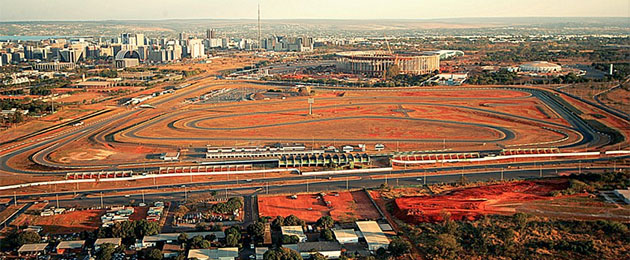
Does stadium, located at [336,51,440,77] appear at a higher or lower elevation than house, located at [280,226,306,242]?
higher

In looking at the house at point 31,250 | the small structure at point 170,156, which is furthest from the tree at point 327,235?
the small structure at point 170,156

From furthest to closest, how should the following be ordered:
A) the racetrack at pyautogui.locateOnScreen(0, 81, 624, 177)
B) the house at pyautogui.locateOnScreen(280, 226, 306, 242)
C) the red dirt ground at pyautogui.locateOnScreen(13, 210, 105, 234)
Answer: the racetrack at pyautogui.locateOnScreen(0, 81, 624, 177) < the red dirt ground at pyautogui.locateOnScreen(13, 210, 105, 234) < the house at pyautogui.locateOnScreen(280, 226, 306, 242)

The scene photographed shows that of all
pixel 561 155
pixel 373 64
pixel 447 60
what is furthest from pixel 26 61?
pixel 561 155

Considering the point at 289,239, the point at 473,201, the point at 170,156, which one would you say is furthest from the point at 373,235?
the point at 170,156

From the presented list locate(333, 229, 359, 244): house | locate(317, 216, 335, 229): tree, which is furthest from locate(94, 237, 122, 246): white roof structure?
locate(333, 229, 359, 244): house

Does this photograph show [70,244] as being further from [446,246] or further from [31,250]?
[446,246]

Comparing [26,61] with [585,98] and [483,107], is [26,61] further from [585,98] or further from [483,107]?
[585,98]

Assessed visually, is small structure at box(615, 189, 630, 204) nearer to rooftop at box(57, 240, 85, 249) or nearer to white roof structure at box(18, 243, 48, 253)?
rooftop at box(57, 240, 85, 249)
